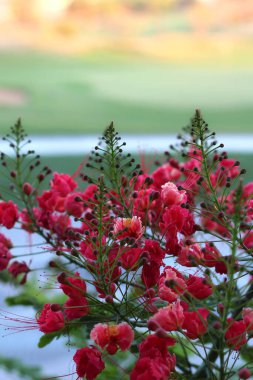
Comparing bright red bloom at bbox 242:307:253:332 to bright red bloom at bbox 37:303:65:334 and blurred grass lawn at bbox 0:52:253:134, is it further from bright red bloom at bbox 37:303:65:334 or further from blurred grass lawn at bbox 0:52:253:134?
blurred grass lawn at bbox 0:52:253:134

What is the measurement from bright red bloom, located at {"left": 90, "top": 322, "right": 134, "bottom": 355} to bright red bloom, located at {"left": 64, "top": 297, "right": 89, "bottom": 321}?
30 millimetres

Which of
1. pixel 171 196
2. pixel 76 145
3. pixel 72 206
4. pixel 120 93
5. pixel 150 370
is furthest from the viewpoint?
pixel 120 93

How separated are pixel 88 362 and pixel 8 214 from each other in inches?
9.2

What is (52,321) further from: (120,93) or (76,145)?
(120,93)

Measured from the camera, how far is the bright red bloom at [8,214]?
1.90 ft

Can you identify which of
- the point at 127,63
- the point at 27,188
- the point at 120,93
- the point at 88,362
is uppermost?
the point at 127,63

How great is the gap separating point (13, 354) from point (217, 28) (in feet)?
13.5

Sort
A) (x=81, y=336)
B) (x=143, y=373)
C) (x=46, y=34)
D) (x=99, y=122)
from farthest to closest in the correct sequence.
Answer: (x=46, y=34) < (x=99, y=122) < (x=81, y=336) < (x=143, y=373)

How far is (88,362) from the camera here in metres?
0.37

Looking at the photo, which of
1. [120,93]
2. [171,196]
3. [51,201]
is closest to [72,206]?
Result: [51,201]

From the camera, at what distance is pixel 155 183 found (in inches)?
22.7

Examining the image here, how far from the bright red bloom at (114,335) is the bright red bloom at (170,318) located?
0.03m

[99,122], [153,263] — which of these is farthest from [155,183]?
[99,122]

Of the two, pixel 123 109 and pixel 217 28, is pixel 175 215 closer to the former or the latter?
pixel 123 109
